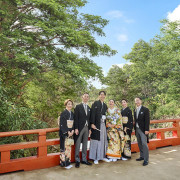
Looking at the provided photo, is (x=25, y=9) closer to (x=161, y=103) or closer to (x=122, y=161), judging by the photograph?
(x=122, y=161)

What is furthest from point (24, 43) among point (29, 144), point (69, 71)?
point (29, 144)

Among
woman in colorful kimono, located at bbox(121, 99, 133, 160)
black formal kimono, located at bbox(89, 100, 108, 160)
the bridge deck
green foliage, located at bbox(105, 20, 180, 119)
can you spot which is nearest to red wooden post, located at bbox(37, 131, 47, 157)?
the bridge deck

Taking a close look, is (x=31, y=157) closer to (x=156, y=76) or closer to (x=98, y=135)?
(x=98, y=135)

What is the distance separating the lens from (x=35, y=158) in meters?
3.33

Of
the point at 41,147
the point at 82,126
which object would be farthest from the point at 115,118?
the point at 41,147

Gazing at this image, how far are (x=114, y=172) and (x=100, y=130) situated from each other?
0.92 metres

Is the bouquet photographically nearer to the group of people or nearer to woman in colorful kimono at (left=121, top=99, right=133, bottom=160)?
the group of people

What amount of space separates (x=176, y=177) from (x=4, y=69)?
6092 millimetres

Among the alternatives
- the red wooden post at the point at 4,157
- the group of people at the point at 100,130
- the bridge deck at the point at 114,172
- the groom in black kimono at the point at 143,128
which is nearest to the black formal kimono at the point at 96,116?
the group of people at the point at 100,130

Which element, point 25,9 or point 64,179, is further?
point 25,9

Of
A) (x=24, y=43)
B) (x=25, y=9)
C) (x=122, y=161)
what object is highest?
(x=25, y=9)

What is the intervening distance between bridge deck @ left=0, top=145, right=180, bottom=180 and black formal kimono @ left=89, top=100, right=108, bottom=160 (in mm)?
228

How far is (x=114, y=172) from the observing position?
3203 millimetres

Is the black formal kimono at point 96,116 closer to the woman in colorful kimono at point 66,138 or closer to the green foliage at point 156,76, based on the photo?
the woman in colorful kimono at point 66,138
